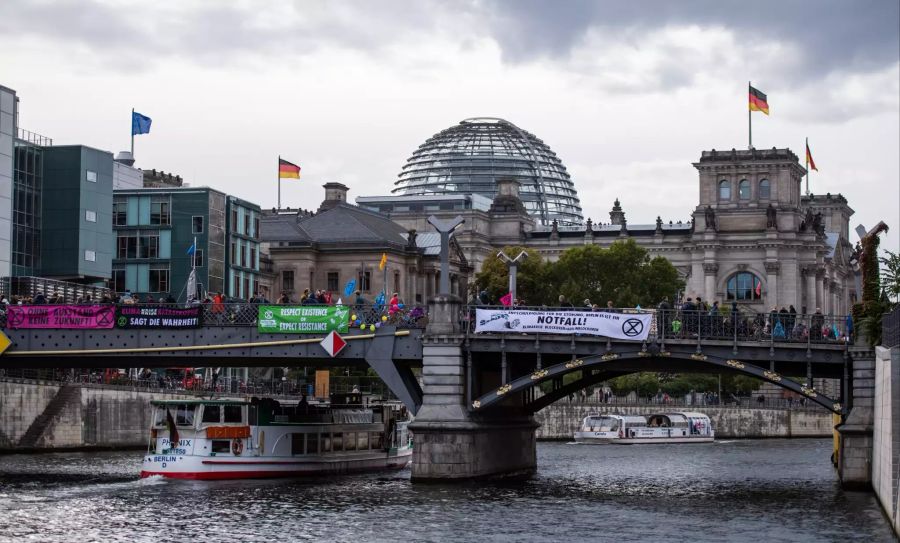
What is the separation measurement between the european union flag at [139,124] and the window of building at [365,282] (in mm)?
43556

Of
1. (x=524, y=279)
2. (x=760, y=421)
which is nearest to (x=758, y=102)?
(x=524, y=279)

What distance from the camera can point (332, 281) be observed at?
17788cm

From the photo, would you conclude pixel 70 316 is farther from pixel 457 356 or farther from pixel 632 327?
pixel 632 327

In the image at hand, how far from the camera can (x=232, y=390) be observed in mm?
118750

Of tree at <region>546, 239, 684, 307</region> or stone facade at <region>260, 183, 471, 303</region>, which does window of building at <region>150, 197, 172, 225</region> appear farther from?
tree at <region>546, 239, 684, 307</region>

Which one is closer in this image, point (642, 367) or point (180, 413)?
point (642, 367)

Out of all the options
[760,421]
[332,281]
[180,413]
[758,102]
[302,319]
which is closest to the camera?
[302,319]

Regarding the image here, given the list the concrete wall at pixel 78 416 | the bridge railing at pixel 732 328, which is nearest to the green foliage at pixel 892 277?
the bridge railing at pixel 732 328

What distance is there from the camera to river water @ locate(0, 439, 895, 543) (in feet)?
180

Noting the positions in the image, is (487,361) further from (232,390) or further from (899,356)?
(232,390)

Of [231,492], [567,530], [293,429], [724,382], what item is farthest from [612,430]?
[567,530]

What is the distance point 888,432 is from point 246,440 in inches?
1308

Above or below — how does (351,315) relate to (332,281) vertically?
below

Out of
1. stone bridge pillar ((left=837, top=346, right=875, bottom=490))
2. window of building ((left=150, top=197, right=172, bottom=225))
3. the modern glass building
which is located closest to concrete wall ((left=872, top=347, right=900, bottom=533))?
stone bridge pillar ((left=837, top=346, right=875, bottom=490))
